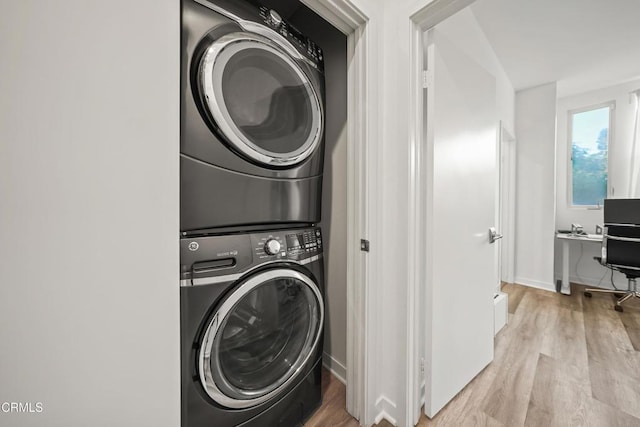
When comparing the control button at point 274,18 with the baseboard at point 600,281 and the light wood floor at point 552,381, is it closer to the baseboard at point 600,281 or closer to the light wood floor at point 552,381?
the light wood floor at point 552,381

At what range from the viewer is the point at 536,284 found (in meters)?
3.20

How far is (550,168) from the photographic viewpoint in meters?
3.04

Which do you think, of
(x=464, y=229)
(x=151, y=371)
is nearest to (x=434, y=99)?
Answer: (x=464, y=229)

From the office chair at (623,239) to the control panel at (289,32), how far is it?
360cm

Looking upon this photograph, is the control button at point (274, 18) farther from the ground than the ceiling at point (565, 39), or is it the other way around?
the ceiling at point (565, 39)

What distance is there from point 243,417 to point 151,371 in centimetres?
57

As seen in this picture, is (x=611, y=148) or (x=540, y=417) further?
(x=611, y=148)

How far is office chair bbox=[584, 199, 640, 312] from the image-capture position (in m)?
2.46

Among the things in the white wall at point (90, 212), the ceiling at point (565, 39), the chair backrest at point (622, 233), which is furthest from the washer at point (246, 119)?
the chair backrest at point (622, 233)

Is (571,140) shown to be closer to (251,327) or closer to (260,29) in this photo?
(260,29)

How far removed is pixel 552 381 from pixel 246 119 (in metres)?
2.34

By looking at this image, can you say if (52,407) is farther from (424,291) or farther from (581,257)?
(581,257)

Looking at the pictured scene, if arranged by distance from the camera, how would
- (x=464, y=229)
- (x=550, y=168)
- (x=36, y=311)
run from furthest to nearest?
(x=550, y=168) → (x=464, y=229) → (x=36, y=311)

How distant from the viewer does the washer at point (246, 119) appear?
30.2 inches
